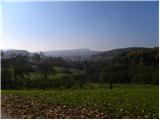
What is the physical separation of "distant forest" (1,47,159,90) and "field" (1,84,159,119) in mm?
113

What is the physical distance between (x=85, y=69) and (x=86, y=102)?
21.0 inches

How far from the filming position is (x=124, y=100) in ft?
19.2

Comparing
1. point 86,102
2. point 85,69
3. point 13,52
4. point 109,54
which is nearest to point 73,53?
point 85,69

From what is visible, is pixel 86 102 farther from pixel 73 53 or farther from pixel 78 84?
pixel 73 53

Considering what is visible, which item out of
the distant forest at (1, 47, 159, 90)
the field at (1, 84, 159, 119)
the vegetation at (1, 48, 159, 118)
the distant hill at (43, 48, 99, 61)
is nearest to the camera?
the field at (1, 84, 159, 119)

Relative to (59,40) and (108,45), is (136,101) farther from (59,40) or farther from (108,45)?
(59,40)

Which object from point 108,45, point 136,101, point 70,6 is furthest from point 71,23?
point 136,101

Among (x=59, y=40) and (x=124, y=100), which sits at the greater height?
(x=59, y=40)

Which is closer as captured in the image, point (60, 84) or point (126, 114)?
point (126, 114)

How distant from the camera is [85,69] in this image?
6.16m

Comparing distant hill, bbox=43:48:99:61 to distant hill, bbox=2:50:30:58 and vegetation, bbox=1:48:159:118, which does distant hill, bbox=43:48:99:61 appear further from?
distant hill, bbox=2:50:30:58

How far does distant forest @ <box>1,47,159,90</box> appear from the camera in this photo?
19.9ft

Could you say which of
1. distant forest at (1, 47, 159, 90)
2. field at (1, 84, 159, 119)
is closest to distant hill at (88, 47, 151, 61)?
distant forest at (1, 47, 159, 90)

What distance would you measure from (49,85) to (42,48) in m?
0.68
